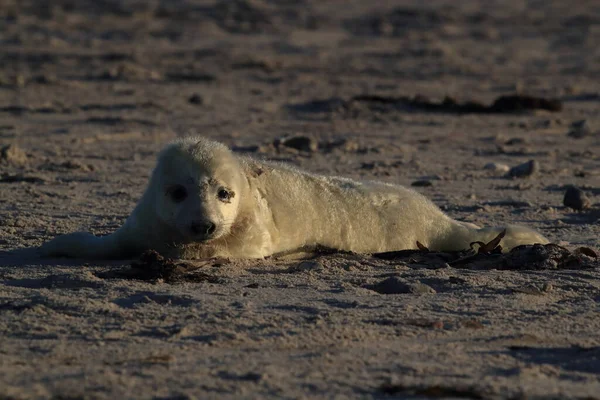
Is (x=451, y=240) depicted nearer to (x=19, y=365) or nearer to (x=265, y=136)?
(x=19, y=365)

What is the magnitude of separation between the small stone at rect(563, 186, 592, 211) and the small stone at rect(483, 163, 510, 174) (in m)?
1.74

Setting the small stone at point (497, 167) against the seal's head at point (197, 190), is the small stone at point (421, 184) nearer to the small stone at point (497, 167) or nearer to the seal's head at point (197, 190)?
the small stone at point (497, 167)

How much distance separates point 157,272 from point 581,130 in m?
8.23

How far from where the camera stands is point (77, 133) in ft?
42.6

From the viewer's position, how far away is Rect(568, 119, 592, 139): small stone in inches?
524

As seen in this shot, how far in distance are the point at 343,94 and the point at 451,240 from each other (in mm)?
9359

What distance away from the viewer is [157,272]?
20.3ft

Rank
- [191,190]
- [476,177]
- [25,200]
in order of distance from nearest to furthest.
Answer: [191,190] → [25,200] → [476,177]

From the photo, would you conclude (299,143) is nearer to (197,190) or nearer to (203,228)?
(197,190)

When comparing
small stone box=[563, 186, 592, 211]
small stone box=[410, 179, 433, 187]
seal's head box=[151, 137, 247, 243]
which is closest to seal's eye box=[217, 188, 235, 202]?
seal's head box=[151, 137, 247, 243]

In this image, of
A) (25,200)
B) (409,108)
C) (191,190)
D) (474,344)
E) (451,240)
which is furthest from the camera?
(409,108)

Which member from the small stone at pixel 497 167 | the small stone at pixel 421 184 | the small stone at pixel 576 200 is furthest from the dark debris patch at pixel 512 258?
the small stone at pixel 497 167

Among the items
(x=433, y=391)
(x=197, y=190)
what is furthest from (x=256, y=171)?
(x=433, y=391)

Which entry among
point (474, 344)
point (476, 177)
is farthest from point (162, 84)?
point (474, 344)
